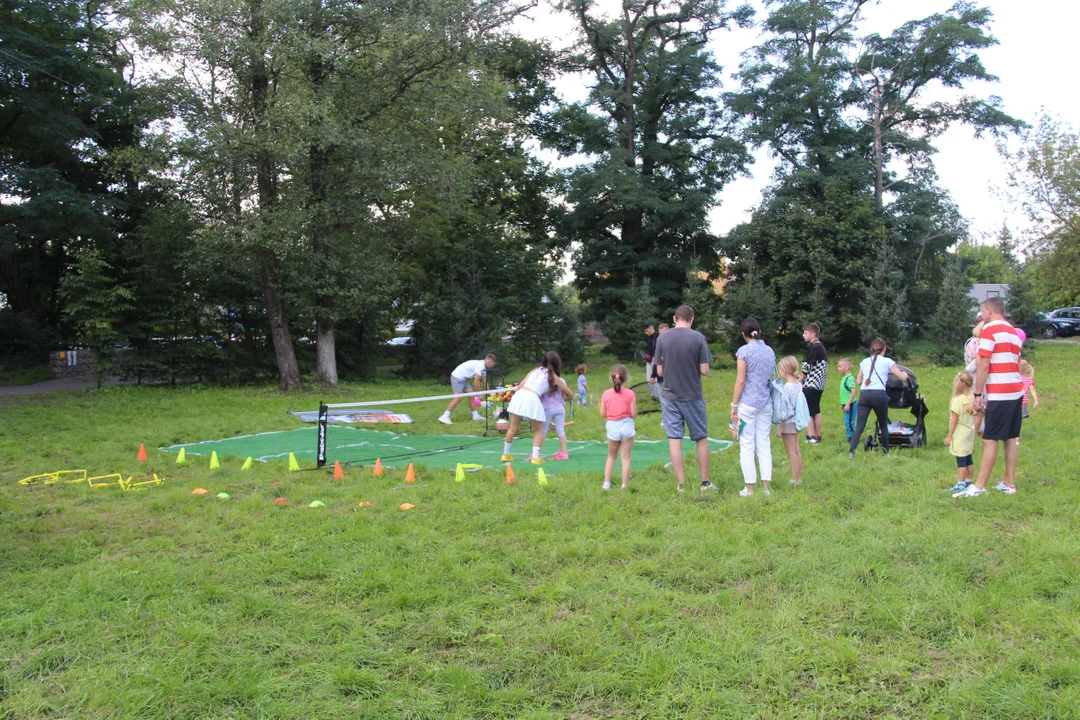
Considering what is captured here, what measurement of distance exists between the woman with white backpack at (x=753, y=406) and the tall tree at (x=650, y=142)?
23.6 meters

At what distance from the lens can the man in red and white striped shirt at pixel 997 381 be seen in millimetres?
6699

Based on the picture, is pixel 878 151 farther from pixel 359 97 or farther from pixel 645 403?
pixel 359 97

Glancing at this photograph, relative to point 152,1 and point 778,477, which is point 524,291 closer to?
point 152,1

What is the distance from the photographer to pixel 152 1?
16.6m

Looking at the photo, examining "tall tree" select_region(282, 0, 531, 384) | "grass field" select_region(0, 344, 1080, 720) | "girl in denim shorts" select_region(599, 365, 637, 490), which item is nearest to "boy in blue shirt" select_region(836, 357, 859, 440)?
"grass field" select_region(0, 344, 1080, 720)

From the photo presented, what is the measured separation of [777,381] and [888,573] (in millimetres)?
2743

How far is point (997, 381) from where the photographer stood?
682 centimetres

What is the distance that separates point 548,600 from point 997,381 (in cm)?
467

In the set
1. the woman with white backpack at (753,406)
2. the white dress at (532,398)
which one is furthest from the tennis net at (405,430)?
the woman with white backpack at (753,406)

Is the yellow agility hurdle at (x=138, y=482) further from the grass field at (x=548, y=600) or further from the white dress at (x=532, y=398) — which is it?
the white dress at (x=532, y=398)

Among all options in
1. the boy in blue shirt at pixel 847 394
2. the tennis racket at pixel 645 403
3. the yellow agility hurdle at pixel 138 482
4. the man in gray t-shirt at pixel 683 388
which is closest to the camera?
the man in gray t-shirt at pixel 683 388

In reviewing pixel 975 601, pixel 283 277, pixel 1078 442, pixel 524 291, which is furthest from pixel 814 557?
pixel 524 291

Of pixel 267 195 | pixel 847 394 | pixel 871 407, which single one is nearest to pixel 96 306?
pixel 267 195

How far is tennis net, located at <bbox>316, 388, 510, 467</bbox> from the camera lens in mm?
10500
